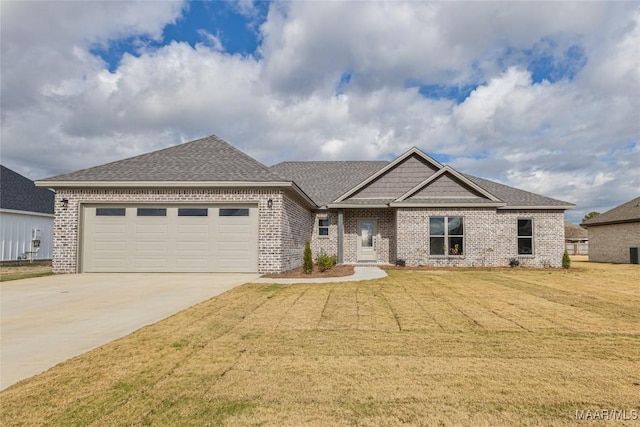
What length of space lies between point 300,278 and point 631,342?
9065 millimetres

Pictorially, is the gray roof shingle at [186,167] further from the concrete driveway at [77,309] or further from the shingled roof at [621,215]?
the shingled roof at [621,215]

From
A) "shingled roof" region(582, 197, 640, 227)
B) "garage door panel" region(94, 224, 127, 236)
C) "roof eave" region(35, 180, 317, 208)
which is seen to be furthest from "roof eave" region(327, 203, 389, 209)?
"shingled roof" region(582, 197, 640, 227)

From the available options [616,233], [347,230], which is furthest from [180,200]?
[616,233]

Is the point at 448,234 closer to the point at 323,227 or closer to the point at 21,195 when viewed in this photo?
the point at 323,227

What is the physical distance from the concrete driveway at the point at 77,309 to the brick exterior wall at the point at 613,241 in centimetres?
2498

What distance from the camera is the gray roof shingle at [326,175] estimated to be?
22.2 metres

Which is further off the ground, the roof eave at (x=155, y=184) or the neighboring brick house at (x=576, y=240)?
the roof eave at (x=155, y=184)

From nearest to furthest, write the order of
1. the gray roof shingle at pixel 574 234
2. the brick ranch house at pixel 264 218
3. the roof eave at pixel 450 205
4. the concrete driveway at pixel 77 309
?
the concrete driveway at pixel 77 309
the brick ranch house at pixel 264 218
the roof eave at pixel 450 205
the gray roof shingle at pixel 574 234

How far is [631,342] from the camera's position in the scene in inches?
201

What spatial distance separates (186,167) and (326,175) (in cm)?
1118

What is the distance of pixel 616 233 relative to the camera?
25.2 metres

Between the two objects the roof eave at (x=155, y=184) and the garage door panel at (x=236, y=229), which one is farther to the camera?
the garage door panel at (x=236, y=229)

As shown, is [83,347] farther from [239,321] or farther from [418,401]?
[418,401]

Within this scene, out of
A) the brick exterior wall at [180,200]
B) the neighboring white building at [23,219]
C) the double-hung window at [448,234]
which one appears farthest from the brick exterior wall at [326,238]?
the neighboring white building at [23,219]
